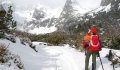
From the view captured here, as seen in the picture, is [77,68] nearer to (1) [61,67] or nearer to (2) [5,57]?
(1) [61,67]

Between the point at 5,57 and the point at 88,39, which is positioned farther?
the point at 88,39

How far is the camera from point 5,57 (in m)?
11.0

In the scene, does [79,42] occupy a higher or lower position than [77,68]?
higher

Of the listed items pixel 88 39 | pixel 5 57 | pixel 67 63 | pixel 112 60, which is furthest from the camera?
pixel 67 63

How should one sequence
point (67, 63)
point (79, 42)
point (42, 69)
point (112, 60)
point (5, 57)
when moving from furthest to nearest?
point (79, 42) → point (67, 63) → point (112, 60) → point (42, 69) → point (5, 57)

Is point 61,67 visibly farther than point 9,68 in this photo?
Yes

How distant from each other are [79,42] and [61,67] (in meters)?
7.88

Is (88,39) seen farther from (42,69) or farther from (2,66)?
(2,66)

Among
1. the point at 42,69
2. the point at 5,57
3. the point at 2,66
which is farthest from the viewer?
the point at 42,69

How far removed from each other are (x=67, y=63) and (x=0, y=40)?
3692 millimetres

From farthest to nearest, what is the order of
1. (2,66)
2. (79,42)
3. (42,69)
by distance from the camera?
(79,42) → (42,69) → (2,66)

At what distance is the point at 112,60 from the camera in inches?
536

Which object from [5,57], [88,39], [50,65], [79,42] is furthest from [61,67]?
[79,42]

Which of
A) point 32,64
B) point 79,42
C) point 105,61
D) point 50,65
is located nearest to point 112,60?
point 105,61
